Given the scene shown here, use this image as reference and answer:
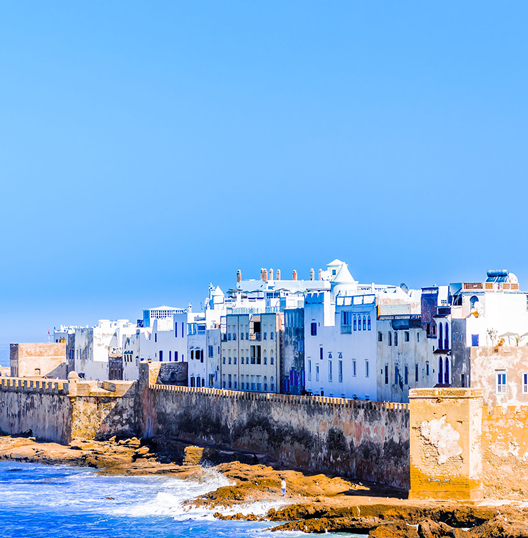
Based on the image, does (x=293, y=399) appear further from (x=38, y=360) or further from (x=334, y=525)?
(x=38, y=360)

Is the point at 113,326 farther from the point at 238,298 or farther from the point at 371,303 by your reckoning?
the point at 371,303

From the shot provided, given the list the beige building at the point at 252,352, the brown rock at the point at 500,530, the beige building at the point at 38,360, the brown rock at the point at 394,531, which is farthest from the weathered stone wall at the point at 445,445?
the beige building at the point at 38,360

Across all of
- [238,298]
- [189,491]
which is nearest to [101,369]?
[238,298]

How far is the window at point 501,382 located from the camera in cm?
4975

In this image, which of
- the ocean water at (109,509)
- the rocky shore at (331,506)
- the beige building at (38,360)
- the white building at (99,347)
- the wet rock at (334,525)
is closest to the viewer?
the rocky shore at (331,506)

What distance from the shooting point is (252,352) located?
73312 mm

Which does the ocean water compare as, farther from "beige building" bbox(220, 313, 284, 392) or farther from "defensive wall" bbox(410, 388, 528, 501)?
"beige building" bbox(220, 313, 284, 392)

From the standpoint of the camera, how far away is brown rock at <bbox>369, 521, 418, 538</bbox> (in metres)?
45.5

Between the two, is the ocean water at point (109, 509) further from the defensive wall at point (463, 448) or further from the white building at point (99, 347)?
the white building at point (99, 347)

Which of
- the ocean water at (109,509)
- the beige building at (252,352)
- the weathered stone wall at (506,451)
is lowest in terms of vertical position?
the ocean water at (109,509)

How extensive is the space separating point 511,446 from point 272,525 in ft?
36.7

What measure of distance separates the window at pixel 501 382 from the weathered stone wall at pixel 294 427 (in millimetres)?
4684

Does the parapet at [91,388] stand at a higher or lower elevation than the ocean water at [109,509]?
higher

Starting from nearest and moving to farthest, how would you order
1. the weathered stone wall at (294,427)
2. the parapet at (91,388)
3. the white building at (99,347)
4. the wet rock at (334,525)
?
the wet rock at (334,525)
the weathered stone wall at (294,427)
the parapet at (91,388)
the white building at (99,347)
